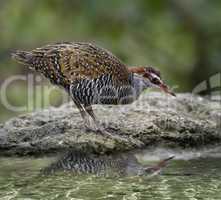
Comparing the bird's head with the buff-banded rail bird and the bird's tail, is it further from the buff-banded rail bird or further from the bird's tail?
the bird's tail

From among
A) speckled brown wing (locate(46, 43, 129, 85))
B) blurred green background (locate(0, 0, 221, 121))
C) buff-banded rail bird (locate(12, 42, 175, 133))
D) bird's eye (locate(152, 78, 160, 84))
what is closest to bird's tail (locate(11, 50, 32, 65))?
buff-banded rail bird (locate(12, 42, 175, 133))

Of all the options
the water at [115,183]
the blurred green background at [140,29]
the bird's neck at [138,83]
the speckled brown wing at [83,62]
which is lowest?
the water at [115,183]

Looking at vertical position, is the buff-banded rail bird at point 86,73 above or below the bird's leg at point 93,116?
above

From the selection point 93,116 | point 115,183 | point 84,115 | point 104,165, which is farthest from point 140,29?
point 115,183

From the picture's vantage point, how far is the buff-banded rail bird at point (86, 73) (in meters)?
7.10

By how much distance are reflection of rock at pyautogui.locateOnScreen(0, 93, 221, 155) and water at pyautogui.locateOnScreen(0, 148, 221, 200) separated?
1.08ft

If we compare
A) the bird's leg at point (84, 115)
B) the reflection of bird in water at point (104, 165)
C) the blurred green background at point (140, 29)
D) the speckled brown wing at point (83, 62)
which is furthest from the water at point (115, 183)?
the blurred green background at point (140, 29)

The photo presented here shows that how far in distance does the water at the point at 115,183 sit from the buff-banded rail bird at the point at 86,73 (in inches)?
32.1

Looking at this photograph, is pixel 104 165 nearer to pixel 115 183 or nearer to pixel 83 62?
pixel 115 183

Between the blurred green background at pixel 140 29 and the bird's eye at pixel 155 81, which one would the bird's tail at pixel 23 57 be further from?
the blurred green background at pixel 140 29

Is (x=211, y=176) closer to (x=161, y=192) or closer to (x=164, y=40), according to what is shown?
(x=161, y=192)

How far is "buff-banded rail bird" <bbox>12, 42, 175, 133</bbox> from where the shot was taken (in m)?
7.10

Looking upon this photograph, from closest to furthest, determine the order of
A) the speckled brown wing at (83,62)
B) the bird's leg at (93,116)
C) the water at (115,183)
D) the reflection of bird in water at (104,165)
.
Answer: the water at (115,183) → the reflection of bird in water at (104,165) → the bird's leg at (93,116) → the speckled brown wing at (83,62)

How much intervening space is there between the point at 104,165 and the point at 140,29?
8.18 meters
